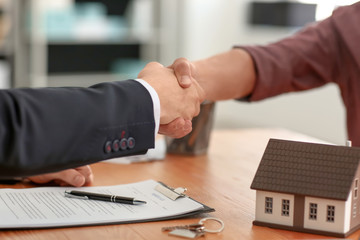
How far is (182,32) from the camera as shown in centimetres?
528

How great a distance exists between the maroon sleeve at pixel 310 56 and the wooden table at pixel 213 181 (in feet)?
0.61

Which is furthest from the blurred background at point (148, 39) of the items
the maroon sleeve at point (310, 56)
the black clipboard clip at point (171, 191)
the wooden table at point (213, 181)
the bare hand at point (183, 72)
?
the black clipboard clip at point (171, 191)

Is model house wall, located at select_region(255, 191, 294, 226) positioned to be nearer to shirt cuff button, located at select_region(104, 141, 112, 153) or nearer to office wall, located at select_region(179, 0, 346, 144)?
shirt cuff button, located at select_region(104, 141, 112, 153)

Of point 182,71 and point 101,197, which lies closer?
point 101,197

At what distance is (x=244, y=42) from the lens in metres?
5.29

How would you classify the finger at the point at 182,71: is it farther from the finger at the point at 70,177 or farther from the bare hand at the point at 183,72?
the finger at the point at 70,177

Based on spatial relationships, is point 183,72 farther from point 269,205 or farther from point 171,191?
point 269,205

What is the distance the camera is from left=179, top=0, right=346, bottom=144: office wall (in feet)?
14.9

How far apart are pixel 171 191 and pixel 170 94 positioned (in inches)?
9.1

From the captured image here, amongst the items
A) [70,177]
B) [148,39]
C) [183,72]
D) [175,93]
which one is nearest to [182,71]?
[183,72]

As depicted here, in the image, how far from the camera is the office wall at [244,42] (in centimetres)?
455

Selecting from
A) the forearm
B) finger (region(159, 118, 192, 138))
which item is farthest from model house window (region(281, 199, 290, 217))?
the forearm

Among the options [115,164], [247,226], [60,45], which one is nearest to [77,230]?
[247,226]

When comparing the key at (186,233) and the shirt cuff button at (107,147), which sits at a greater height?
the shirt cuff button at (107,147)
